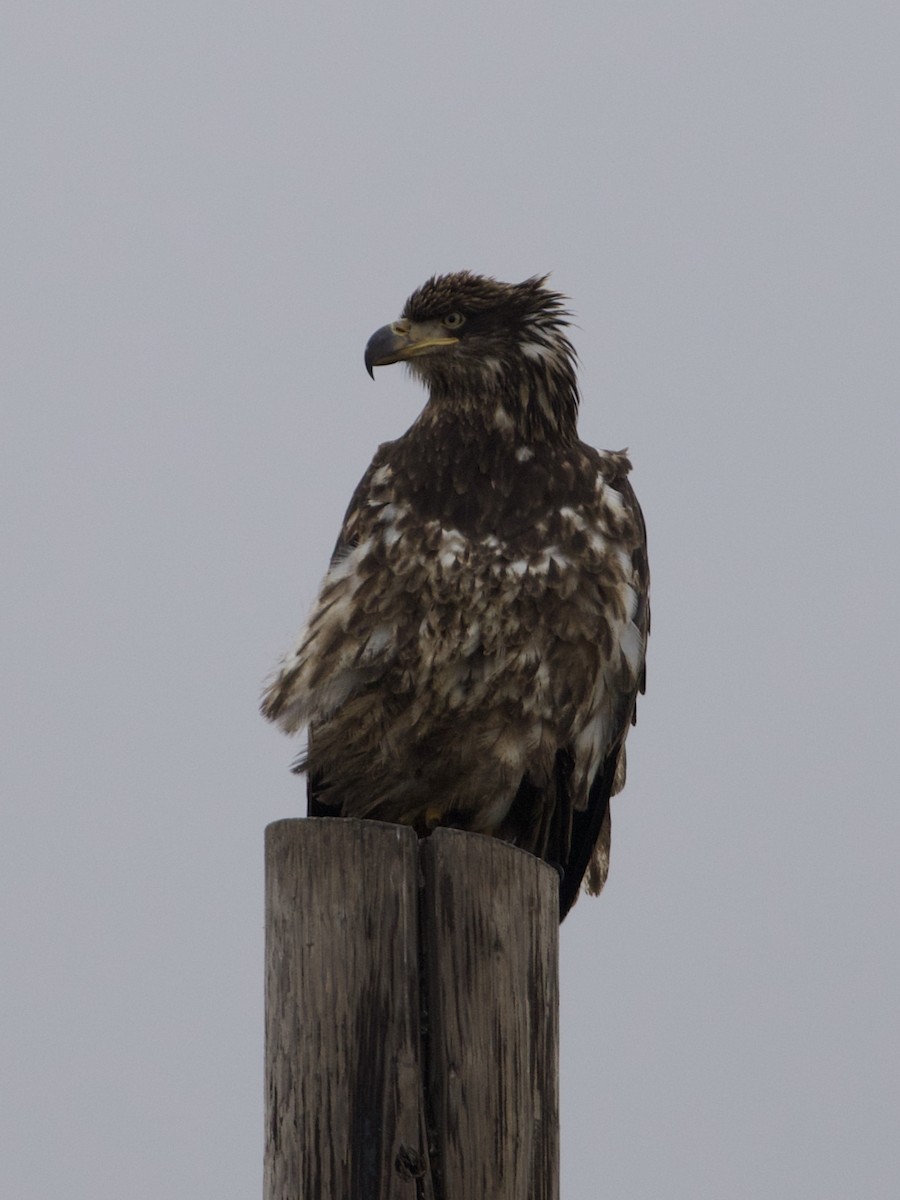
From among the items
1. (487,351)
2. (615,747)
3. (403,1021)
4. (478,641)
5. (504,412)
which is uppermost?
(487,351)

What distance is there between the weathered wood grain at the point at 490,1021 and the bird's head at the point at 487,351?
2609mm

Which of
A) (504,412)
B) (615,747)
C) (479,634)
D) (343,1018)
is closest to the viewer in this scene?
(343,1018)

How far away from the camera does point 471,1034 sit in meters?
2.87

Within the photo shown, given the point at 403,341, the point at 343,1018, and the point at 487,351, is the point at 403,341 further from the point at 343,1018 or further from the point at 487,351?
the point at 343,1018

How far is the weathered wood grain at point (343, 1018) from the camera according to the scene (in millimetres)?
2770

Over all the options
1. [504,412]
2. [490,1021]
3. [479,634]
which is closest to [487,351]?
[504,412]

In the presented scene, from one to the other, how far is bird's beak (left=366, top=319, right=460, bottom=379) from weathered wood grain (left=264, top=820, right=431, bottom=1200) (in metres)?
2.69

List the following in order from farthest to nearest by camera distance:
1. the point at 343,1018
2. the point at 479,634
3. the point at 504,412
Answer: the point at 504,412 → the point at 479,634 → the point at 343,1018

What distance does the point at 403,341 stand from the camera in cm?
552

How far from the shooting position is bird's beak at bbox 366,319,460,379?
547 cm

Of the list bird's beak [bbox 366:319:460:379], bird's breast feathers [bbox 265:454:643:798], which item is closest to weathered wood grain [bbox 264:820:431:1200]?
bird's breast feathers [bbox 265:454:643:798]

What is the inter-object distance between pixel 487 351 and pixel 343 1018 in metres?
3.13

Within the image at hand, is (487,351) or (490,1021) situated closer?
(490,1021)

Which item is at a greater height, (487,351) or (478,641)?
(487,351)
